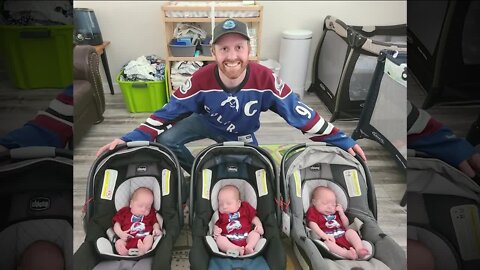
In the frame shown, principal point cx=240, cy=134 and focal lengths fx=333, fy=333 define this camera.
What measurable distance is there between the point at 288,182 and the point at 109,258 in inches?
22.9

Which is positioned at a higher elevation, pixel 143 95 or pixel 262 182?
pixel 143 95

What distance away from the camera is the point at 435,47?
0.83ft

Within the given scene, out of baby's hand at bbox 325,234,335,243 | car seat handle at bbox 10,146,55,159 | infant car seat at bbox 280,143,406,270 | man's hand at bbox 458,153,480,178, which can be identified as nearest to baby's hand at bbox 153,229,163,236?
infant car seat at bbox 280,143,406,270

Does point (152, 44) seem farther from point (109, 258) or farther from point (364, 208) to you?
point (364, 208)

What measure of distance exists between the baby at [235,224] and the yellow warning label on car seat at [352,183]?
1.11ft

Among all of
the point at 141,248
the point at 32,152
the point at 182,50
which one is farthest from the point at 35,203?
the point at 182,50

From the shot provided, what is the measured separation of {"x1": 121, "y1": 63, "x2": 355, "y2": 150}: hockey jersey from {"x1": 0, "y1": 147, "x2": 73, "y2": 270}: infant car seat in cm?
84

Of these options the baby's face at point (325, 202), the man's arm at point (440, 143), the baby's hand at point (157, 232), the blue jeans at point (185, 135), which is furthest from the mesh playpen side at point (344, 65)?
the man's arm at point (440, 143)

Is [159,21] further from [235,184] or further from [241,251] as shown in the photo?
[241,251]

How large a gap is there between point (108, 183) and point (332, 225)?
745 millimetres

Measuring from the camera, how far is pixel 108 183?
110cm

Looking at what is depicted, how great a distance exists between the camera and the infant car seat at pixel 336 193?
0.94m

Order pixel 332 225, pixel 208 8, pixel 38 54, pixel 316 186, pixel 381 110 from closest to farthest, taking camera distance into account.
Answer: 1. pixel 38 54
2. pixel 332 225
3. pixel 316 186
4. pixel 208 8
5. pixel 381 110

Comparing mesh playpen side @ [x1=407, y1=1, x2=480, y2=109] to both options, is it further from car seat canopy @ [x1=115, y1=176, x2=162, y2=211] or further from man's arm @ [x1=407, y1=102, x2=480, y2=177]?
car seat canopy @ [x1=115, y1=176, x2=162, y2=211]
